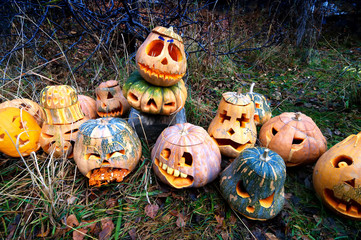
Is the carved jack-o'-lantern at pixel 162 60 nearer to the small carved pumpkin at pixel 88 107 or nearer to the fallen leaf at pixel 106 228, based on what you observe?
the small carved pumpkin at pixel 88 107

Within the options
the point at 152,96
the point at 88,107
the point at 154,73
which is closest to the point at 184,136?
the point at 152,96

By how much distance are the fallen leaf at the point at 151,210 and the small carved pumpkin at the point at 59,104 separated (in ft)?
4.67

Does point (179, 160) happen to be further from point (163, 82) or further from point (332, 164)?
point (332, 164)

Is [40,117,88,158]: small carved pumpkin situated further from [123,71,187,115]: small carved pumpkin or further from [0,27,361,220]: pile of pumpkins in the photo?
[123,71,187,115]: small carved pumpkin

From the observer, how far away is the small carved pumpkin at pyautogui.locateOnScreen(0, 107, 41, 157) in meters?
2.61

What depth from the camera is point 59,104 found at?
8.17 ft

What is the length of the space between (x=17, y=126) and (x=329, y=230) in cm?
390

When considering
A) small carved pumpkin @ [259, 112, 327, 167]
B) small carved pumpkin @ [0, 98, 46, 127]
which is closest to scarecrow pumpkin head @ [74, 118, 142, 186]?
small carved pumpkin @ [0, 98, 46, 127]

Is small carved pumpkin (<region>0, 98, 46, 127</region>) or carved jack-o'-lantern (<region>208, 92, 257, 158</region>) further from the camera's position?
small carved pumpkin (<region>0, 98, 46, 127</region>)

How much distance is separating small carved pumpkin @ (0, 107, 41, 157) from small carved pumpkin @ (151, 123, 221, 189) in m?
1.67

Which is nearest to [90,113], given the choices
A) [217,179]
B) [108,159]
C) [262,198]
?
[108,159]

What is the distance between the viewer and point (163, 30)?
8.46 feet

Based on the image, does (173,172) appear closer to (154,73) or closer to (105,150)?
(105,150)

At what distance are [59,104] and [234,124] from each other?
223 cm
